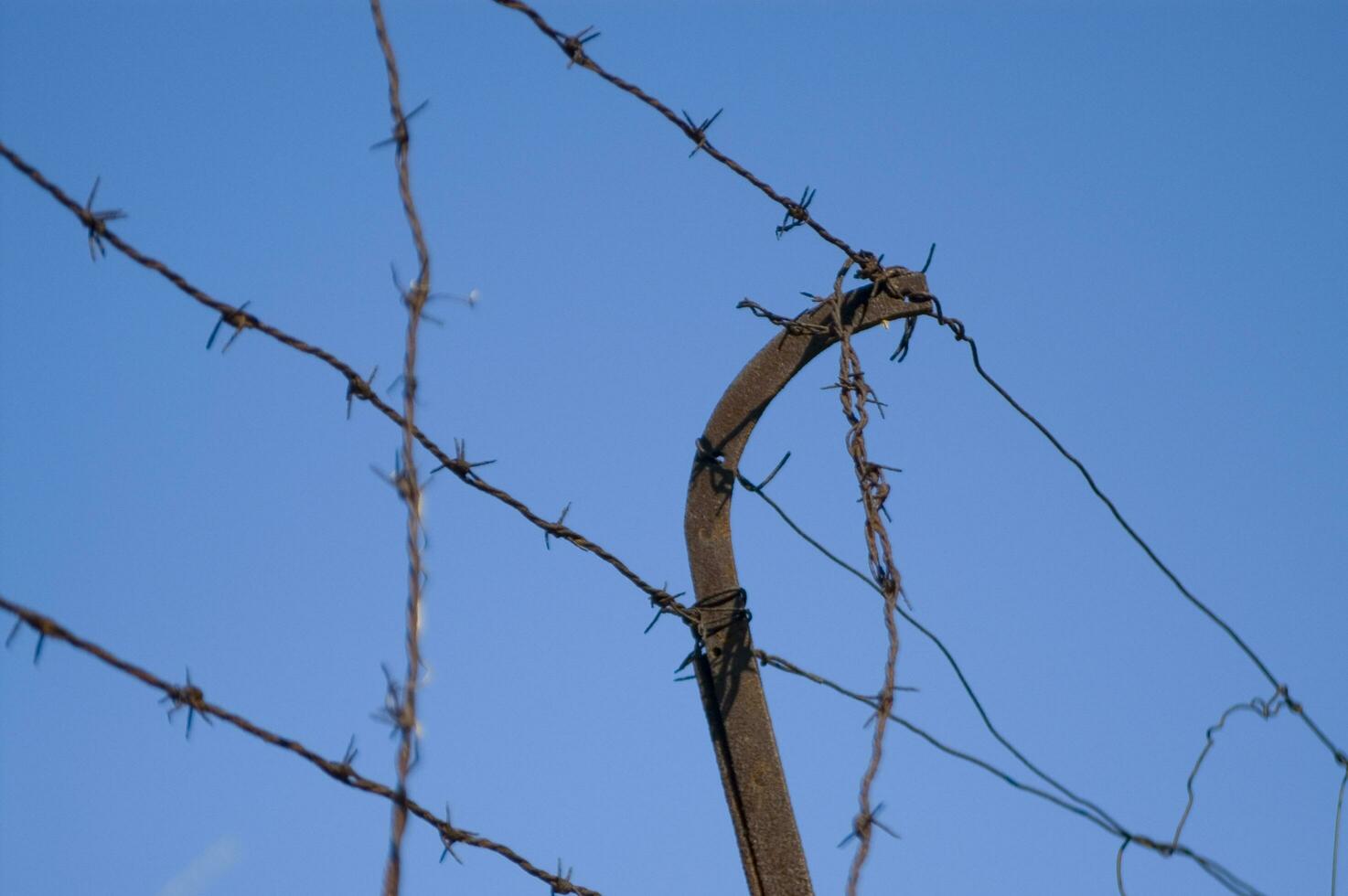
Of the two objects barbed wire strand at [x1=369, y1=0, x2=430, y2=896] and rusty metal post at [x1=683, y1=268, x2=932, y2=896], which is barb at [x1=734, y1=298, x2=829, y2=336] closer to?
rusty metal post at [x1=683, y1=268, x2=932, y2=896]

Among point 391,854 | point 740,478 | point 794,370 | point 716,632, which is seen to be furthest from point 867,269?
point 391,854

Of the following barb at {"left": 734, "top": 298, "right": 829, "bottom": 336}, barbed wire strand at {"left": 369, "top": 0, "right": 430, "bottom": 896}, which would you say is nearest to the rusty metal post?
barb at {"left": 734, "top": 298, "right": 829, "bottom": 336}

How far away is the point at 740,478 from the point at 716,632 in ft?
1.30

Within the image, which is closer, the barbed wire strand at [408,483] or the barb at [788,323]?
the barbed wire strand at [408,483]

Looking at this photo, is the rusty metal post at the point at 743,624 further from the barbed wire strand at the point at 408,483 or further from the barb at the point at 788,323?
the barbed wire strand at the point at 408,483

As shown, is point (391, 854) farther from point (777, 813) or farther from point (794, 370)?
point (794, 370)

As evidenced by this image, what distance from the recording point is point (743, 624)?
3.66 meters

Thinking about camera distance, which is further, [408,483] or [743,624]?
[743,624]

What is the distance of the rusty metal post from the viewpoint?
353 centimetres

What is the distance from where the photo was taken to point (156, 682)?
248 cm

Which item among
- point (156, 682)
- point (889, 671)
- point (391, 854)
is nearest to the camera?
point (391, 854)

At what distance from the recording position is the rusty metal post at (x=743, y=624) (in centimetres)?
353

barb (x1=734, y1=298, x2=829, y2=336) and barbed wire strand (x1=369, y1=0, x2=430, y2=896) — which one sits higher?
barb (x1=734, y1=298, x2=829, y2=336)

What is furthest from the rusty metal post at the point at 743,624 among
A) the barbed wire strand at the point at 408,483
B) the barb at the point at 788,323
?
the barbed wire strand at the point at 408,483
